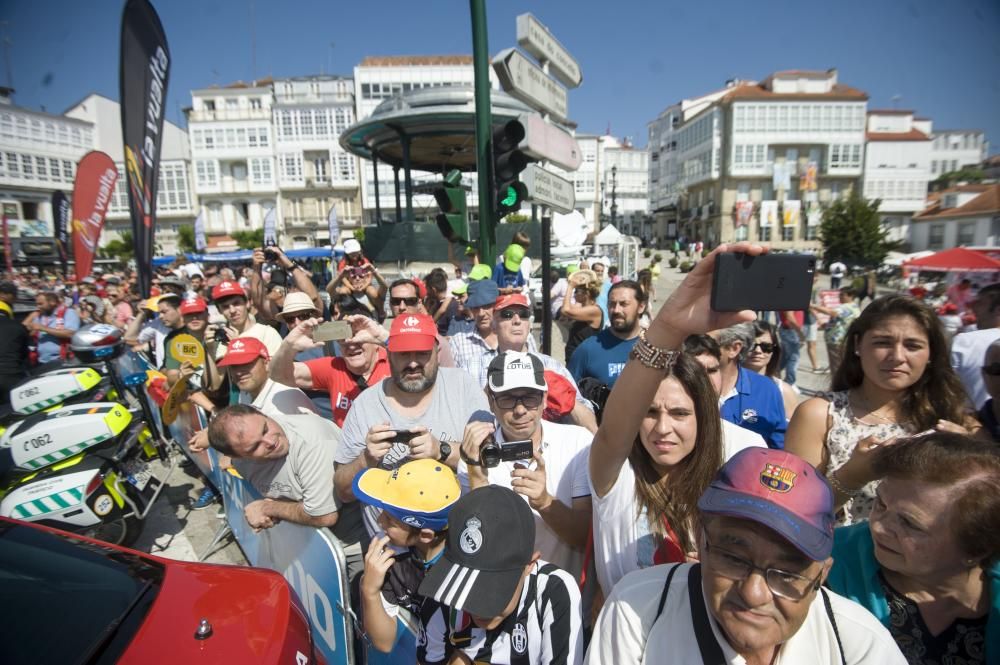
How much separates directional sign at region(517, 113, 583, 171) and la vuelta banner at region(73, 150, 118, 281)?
926 cm

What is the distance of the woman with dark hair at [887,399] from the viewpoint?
2109 mm

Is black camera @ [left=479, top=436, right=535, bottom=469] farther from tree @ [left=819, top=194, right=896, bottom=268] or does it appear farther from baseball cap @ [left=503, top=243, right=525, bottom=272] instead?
tree @ [left=819, top=194, right=896, bottom=268]

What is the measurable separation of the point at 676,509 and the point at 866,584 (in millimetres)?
605

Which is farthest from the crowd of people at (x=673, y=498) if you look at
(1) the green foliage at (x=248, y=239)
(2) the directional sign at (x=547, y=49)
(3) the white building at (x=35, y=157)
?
(3) the white building at (x=35, y=157)

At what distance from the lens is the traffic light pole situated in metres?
4.18

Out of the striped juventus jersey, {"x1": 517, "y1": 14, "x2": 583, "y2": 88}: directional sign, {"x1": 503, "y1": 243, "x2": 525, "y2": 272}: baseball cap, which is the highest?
{"x1": 517, "y1": 14, "x2": 583, "y2": 88}: directional sign

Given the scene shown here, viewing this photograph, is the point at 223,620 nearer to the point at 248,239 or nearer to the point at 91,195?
the point at 91,195

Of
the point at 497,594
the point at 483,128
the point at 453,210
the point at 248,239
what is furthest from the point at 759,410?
the point at 248,239

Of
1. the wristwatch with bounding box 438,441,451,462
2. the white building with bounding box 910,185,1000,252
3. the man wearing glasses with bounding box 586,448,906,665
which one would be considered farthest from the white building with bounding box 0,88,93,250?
the white building with bounding box 910,185,1000,252

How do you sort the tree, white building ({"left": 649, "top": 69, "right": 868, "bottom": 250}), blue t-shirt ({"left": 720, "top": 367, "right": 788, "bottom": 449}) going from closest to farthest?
blue t-shirt ({"left": 720, "top": 367, "right": 788, "bottom": 449}) < the tree < white building ({"left": 649, "top": 69, "right": 868, "bottom": 250})

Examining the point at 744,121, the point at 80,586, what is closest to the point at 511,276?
the point at 80,586

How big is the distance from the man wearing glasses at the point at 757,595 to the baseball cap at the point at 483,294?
10.6ft

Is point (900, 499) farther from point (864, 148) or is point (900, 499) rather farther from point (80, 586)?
point (864, 148)

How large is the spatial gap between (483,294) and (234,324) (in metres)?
2.76
